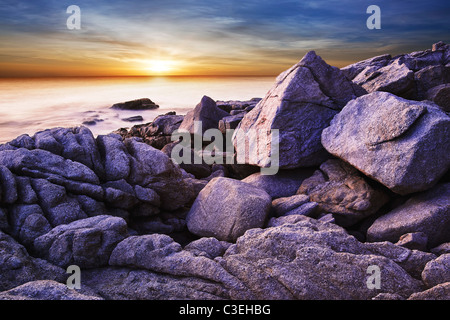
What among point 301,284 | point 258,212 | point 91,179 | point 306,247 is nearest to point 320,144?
point 258,212

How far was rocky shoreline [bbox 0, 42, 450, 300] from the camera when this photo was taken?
5703 millimetres

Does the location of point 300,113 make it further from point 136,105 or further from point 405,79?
point 136,105

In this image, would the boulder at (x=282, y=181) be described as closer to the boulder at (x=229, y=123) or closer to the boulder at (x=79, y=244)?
the boulder at (x=229, y=123)

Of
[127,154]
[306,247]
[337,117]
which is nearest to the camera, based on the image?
[306,247]

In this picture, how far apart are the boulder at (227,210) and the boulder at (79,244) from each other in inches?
127

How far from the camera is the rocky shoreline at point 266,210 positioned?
5.70 meters

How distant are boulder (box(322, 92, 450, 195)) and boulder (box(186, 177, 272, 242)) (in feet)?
11.2

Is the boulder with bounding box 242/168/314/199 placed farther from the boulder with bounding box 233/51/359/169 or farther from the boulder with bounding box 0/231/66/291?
the boulder with bounding box 0/231/66/291

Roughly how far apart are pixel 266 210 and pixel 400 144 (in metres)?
4.41

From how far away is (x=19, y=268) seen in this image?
19.6 ft

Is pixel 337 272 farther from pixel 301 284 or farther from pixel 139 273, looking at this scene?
pixel 139 273

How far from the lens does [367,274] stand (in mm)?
5590

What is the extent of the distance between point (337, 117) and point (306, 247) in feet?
22.2
